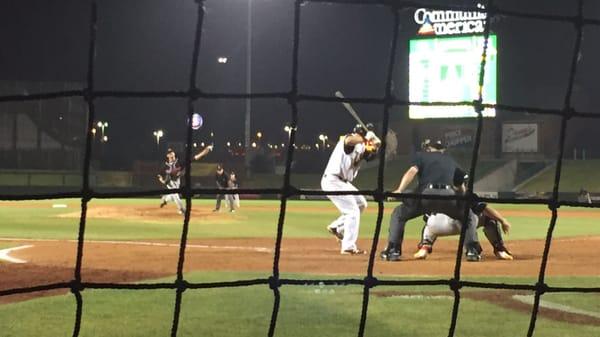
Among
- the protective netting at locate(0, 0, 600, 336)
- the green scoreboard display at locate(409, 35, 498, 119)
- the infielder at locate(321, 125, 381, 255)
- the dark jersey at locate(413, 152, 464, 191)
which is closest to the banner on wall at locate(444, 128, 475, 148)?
the green scoreboard display at locate(409, 35, 498, 119)

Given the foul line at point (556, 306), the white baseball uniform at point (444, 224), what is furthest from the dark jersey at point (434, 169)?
the foul line at point (556, 306)

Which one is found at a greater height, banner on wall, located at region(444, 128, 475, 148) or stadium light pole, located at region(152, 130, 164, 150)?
banner on wall, located at region(444, 128, 475, 148)

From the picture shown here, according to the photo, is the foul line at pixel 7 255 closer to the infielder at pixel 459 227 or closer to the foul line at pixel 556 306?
the infielder at pixel 459 227

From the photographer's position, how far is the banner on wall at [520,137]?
42.3m

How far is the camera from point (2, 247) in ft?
36.8

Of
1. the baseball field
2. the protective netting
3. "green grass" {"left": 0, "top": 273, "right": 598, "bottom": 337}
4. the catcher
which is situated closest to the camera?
the protective netting

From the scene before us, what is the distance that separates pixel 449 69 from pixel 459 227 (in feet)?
79.8

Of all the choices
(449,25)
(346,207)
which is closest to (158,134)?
(449,25)

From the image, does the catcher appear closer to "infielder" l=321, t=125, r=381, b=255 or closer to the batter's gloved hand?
"infielder" l=321, t=125, r=381, b=255

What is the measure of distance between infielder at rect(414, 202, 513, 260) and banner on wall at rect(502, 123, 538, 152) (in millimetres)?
33590

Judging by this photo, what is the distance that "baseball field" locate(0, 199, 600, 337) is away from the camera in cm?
540

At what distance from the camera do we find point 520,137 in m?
42.6

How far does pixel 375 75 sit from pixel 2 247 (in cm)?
4403

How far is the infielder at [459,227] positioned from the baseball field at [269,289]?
19 cm
